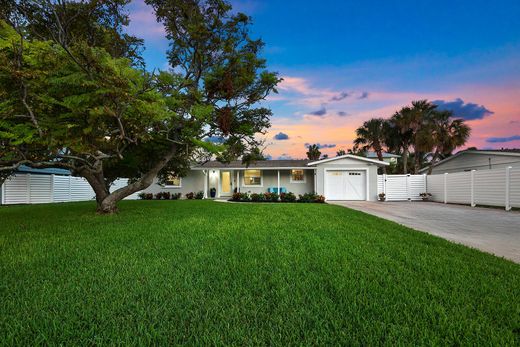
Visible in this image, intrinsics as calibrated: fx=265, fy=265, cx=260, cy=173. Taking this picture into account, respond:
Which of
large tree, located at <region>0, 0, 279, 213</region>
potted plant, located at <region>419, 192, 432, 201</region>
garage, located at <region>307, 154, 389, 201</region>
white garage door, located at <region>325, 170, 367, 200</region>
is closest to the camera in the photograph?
large tree, located at <region>0, 0, 279, 213</region>

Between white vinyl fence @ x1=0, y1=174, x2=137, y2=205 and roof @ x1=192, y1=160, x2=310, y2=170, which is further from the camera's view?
roof @ x1=192, y1=160, x2=310, y2=170

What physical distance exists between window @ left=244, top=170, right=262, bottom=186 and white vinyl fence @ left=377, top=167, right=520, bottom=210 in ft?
30.9

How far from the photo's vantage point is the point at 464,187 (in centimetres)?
1526

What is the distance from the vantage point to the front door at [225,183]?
24.3m

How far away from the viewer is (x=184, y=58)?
10.8 meters

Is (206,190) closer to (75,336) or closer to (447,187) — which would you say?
(447,187)

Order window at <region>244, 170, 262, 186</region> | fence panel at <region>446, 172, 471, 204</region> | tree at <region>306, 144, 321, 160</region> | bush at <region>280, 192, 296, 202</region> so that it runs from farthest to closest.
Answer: tree at <region>306, 144, 321, 160</region> → window at <region>244, 170, 262, 186</region> → bush at <region>280, 192, 296, 202</region> → fence panel at <region>446, 172, 471, 204</region>

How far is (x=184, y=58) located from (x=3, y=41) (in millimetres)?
6178

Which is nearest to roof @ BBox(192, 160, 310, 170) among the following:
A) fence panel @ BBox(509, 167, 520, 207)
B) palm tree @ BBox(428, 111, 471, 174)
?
palm tree @ BBox(428, 111, 471, 174)

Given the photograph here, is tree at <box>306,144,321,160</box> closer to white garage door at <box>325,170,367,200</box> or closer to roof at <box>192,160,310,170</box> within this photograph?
roof at <box>192,160,310,170</box>

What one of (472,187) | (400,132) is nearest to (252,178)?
(472,187)

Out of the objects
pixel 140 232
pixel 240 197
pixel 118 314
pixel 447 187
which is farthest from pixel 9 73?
pixel 447 187

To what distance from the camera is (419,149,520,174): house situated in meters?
16.6

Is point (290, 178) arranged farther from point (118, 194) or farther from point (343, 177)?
point (118, 194)
